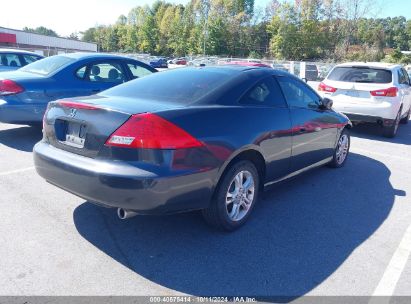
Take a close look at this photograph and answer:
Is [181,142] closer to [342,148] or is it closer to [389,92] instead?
[342,148]

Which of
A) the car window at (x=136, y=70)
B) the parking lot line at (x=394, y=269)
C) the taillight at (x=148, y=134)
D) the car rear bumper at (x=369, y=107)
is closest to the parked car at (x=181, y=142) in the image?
the taillight at (x=148, y=134)

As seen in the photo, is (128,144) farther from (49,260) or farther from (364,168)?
(364,168)

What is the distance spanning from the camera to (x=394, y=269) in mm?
3082

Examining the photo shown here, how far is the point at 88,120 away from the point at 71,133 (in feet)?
0.96

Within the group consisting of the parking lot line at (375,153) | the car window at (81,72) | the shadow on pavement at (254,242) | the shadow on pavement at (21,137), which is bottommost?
the shadow on pavement at (254,242)

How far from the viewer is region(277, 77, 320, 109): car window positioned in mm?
4363

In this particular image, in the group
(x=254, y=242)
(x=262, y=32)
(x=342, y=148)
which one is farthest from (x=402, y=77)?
(x=262, y=32)

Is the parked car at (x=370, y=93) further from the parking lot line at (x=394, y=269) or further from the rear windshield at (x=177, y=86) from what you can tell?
the rear windshield at (x=177, y=86)

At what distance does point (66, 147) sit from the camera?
3.28 m

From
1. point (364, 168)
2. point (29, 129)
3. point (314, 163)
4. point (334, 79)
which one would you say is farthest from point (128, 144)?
point (334, 79)

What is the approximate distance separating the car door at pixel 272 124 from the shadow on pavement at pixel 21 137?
4.08 m

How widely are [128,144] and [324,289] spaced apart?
5.98 feet

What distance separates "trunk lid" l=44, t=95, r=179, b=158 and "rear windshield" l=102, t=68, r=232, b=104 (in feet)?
0.79

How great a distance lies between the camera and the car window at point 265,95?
3.76m
